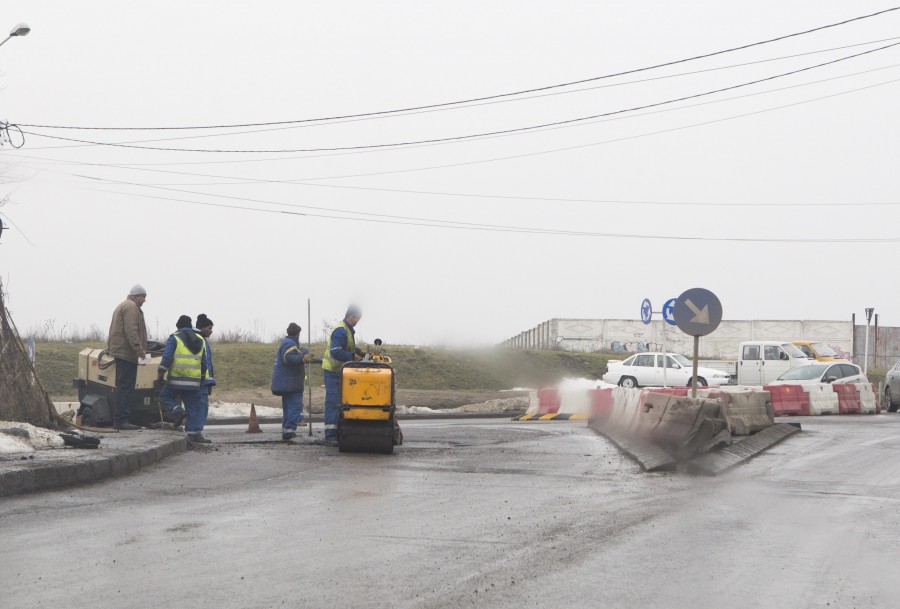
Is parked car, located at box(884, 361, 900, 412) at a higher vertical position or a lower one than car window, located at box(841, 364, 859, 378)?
lower

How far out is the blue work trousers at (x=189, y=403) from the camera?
16.2 m

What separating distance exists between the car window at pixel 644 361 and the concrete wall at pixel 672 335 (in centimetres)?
1918

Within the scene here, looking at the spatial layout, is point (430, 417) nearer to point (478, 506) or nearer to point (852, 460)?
point (852, 460)

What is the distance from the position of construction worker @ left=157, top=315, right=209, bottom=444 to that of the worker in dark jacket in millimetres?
1167

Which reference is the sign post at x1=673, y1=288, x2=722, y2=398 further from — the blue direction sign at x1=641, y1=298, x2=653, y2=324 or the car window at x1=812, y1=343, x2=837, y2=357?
the car window at x1=812, y1=343, x2=837, y2=357

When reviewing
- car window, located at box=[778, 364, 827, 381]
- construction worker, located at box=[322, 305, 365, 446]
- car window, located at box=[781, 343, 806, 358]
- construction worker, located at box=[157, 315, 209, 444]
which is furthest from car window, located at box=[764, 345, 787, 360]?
construction worker, located at box=[157, 315, 209, 444]

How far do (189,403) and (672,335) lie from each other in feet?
160

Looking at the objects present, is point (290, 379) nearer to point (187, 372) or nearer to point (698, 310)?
point (187, 372)

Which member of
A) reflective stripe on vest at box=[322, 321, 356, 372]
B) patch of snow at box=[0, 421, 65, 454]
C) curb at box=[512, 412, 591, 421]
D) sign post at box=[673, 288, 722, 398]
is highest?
sign post at box=[673, 288, 722, 398]

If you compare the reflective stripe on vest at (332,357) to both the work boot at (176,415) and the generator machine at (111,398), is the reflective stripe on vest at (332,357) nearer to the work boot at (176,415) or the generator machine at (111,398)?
the work boot at (176,415)

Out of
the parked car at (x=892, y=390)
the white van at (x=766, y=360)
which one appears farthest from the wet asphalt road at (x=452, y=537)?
the white van at (x=766, y=360)

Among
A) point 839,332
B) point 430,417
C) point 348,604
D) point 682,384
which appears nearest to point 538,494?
point 348,604

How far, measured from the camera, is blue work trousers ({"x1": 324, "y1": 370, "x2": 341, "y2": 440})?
1578 cm

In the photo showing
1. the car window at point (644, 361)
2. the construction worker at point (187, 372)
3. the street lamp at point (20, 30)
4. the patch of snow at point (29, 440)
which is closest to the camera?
the patch of snow at point (29, 440)
